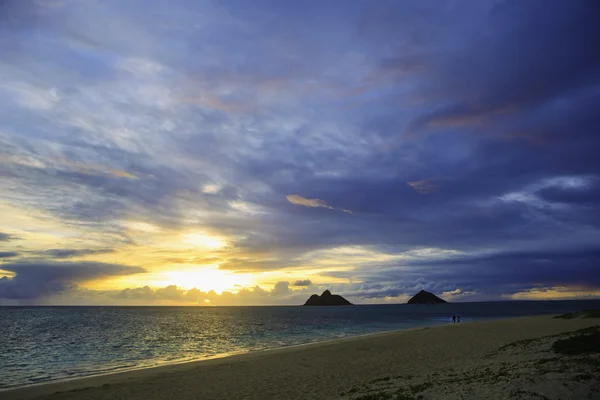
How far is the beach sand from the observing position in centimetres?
1341

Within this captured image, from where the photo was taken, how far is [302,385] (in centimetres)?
2242

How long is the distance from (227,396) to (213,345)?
121 feet

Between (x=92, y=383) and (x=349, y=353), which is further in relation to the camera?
(x=349, y=353)

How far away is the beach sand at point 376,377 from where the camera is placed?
528 inches

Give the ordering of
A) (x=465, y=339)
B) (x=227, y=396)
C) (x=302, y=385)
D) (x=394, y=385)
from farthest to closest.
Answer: (x=465, y=339), (x=302, y=385), (x=227, y=396), (x=394, y=385)

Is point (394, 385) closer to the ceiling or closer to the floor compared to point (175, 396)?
closer to the ceiling

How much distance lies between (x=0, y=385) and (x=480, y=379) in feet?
110

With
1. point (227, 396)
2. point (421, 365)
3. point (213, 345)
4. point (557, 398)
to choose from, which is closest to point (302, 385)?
point (227, 396)

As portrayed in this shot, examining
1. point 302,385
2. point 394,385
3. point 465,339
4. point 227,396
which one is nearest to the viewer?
point 394,385

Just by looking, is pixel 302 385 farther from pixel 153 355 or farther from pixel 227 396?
pixel 153 355

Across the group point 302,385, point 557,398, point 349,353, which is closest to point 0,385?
point 302,385

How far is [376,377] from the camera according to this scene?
23.6 metres

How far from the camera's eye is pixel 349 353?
35.1 meters

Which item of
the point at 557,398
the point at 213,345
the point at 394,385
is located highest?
the point at 557,398
